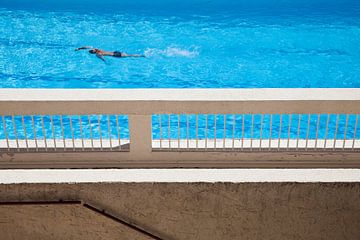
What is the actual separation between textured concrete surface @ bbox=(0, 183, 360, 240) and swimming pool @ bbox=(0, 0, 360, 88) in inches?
222

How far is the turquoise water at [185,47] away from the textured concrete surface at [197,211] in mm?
3748

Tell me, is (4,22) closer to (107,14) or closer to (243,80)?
(107,14)

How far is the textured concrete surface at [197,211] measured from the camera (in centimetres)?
304

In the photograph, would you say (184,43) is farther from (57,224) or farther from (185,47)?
(57,224)

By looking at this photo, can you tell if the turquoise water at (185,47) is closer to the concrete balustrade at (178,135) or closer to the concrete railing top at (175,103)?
the concrete balustrade at (178,135)

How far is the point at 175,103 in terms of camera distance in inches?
145

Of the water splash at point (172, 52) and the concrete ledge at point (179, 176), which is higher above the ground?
the concrete ledge at point (179, 176)

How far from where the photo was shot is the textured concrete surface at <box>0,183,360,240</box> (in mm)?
3039

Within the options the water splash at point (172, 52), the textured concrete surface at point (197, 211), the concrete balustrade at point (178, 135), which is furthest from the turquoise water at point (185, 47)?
the textured concrete surface at point (197, 211)

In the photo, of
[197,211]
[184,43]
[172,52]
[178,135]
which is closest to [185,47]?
[184,43]

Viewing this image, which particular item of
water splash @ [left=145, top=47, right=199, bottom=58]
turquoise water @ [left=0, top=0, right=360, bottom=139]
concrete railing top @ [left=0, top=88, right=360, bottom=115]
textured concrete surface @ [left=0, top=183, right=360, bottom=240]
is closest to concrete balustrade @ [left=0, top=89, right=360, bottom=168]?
concrete railing top @ [left=0, top=88, right=360, bottom=115]

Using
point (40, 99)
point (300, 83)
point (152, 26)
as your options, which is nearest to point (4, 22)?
point (152, 26)

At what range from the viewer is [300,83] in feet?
29.5

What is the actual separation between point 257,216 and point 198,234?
40cm
